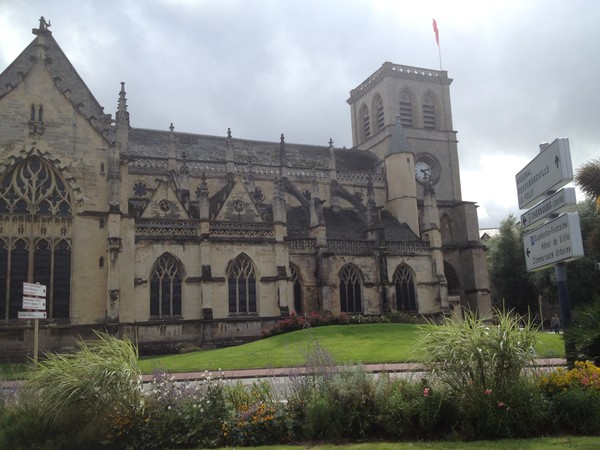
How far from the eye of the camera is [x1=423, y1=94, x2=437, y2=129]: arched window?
214ft

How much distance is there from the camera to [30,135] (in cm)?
3297

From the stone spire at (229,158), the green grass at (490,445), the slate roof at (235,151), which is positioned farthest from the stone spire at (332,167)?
the green grass at (490,445)

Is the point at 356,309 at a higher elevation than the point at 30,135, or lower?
lower

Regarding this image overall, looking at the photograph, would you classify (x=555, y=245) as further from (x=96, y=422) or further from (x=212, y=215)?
(x=212, y=215)

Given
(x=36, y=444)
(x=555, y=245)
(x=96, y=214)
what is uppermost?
(x=96, y=214)

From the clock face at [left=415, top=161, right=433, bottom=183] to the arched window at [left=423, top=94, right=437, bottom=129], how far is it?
15.2ft

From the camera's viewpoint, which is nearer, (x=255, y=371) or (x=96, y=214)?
(x=255, y=371)

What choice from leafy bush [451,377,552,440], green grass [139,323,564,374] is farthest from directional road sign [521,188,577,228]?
green grass [139,323,564,374]

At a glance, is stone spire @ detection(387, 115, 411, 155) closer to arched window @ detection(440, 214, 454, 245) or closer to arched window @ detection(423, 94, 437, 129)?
arched window @ detection(440, 214, 454, 245)

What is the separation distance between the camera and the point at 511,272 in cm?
5572

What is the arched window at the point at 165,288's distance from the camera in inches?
1367

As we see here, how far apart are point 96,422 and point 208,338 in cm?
2396

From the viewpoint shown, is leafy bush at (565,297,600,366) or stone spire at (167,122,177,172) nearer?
leafy bush at (565,297,600,366)

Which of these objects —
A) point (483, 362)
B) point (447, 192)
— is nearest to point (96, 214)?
point (483, 362)
